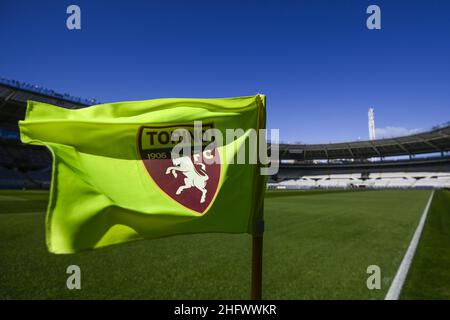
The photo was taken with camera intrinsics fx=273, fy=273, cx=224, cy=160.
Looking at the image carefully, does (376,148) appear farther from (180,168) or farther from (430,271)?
(180,168)

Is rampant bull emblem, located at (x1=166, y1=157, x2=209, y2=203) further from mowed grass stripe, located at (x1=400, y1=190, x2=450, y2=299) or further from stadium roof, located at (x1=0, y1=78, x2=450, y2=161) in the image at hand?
stadium roof, located at (x1=0, y1=78, x2=450, y2=161)

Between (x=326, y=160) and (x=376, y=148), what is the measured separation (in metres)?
15.7

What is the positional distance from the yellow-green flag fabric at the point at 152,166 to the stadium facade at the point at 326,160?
45231mm

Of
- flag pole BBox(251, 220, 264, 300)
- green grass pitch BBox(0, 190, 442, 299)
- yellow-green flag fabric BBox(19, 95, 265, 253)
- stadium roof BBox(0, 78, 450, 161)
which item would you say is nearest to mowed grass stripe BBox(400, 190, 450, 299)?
green grass pitch BBox(0, 190, 442, 299)

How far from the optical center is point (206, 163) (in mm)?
2189

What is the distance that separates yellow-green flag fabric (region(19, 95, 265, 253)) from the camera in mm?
2006

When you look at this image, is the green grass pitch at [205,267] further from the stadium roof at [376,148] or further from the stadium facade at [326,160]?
the stadium roof at [376,148]

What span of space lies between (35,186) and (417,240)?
166 feet

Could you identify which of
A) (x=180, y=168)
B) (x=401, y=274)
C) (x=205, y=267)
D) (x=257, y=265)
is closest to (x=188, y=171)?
(x=180, y=168)

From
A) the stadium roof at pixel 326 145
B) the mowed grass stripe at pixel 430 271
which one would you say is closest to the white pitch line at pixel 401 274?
the mowed grass stripe at pixel 430 271
